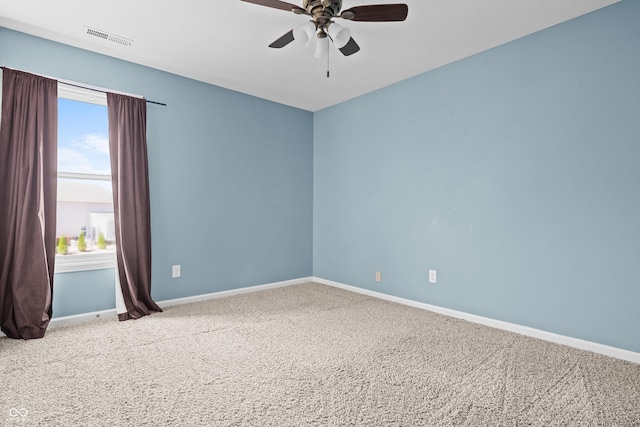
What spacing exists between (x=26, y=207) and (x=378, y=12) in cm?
289

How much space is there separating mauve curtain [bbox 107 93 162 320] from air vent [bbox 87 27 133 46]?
47 cm

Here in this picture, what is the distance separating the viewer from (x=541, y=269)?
2.65m

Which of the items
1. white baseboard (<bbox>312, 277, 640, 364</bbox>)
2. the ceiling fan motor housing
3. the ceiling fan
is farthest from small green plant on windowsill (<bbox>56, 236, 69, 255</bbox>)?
white baseboard (<bbox>312, 277, 640, 364</bbox>)

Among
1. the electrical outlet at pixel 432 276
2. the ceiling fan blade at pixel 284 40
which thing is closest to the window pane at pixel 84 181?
the ceiling fan blade at pixel 284 40

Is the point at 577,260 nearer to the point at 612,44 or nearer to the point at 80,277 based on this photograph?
the point at 612,44

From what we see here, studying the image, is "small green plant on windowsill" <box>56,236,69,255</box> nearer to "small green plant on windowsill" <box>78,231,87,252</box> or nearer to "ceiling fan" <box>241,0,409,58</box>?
"small green plant on windowsill" <box>78,231,87,252</box>

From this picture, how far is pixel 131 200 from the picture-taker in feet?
10.3

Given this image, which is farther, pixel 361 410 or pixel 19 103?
pixel 19 103

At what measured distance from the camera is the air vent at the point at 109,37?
8.87 ft

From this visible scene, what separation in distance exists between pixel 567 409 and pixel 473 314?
1.38m

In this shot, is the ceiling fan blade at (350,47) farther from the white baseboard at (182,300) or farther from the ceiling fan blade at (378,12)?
the white baseboard at (182,300)

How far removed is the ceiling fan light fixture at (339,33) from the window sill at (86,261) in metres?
2.70

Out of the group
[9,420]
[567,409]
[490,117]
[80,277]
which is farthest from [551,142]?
[80,277]

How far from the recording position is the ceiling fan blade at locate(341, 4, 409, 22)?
73.5 inches
